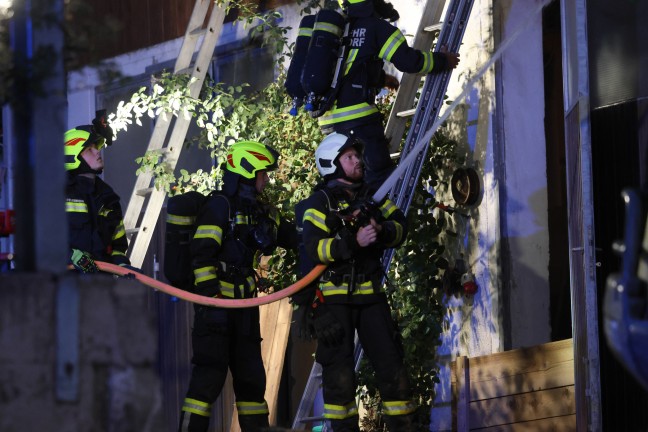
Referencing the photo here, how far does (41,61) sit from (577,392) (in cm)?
449

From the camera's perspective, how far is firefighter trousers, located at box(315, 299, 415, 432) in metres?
7.19

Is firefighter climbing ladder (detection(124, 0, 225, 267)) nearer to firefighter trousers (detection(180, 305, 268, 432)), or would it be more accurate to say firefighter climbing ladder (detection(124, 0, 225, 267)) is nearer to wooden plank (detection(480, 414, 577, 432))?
firefighter trousers (detection(180, 305, 268, 432))

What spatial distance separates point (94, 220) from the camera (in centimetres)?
815

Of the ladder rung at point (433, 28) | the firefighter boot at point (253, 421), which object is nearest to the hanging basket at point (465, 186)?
the ladder rung at point (433, 28)

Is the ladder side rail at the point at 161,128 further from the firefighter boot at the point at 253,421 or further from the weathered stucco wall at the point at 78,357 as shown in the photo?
the weathered stucco wall at the point at 78,357

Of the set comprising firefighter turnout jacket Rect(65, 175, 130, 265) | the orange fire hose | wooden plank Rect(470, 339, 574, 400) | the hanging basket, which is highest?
the hanging basket

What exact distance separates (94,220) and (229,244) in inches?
37.5

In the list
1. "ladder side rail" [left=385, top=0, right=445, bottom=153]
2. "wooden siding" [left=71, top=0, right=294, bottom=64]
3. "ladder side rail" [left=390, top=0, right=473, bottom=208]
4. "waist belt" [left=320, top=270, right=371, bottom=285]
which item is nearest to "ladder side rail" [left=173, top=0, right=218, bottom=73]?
"wooden siding" [left=71, top=0, right=294, bottom=64]

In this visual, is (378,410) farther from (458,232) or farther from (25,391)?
(25,391)

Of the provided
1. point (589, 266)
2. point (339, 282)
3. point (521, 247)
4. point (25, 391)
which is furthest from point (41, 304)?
point (521, 247)

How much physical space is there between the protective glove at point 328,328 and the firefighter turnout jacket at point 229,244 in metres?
0.77

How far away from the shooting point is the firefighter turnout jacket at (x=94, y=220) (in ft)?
26.3

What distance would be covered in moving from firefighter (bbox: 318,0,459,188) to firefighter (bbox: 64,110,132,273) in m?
1.57

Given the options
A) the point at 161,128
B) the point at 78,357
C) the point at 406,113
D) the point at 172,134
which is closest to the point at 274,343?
the point at 172,134
